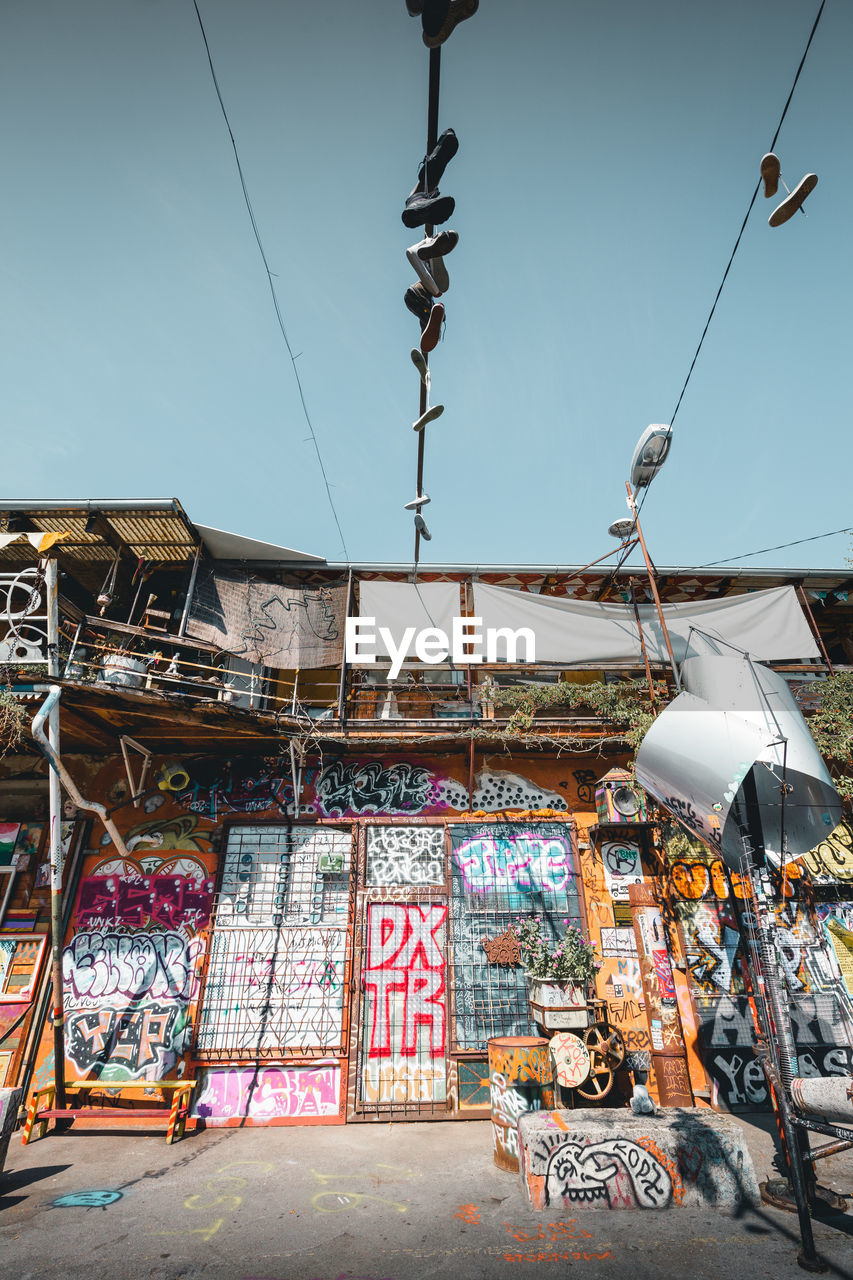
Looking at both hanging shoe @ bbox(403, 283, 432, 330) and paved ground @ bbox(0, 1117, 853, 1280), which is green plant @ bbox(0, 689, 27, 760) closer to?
paved ground @ bbox(0, 1117, 853, 1280)

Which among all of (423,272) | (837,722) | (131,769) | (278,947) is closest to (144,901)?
(131,769)

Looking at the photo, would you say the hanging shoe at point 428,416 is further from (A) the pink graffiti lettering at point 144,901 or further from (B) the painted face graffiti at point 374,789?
(A) the pink graffiti lettering at point 144,901

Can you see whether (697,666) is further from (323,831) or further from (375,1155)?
(375,1155)

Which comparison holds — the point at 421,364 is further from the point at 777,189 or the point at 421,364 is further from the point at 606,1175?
the point at 606,1175

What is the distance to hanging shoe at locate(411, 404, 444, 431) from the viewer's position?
5008 mm

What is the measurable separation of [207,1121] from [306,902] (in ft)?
9.22

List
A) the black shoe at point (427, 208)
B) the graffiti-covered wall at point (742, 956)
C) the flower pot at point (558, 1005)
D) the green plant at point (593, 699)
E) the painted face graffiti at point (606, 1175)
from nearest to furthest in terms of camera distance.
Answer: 1. the black shoe at point (427, 208)
2. the painted face graffiti at point (606, 1175)
3. the flower pot at point (558, 1005)
4. the graffiti-covered wall at point (742, 956)
5. the green plant at point (593, 699)

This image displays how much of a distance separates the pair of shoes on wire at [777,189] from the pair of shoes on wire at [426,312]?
272cm

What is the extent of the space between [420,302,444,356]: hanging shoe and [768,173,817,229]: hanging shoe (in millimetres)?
2713

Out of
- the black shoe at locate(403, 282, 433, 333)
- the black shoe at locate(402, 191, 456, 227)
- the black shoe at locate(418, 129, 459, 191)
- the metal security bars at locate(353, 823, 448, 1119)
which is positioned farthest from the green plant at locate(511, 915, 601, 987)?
the black shoe at locate(418, 129, 459, 191)

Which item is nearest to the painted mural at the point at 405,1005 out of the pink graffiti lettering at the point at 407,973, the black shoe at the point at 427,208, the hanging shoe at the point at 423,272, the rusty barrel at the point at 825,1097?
the pink graffiti lettering at the point at 407,973

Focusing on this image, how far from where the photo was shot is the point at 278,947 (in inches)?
331

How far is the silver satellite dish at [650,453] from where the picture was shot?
833 cm

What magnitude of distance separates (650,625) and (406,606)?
4230mm
